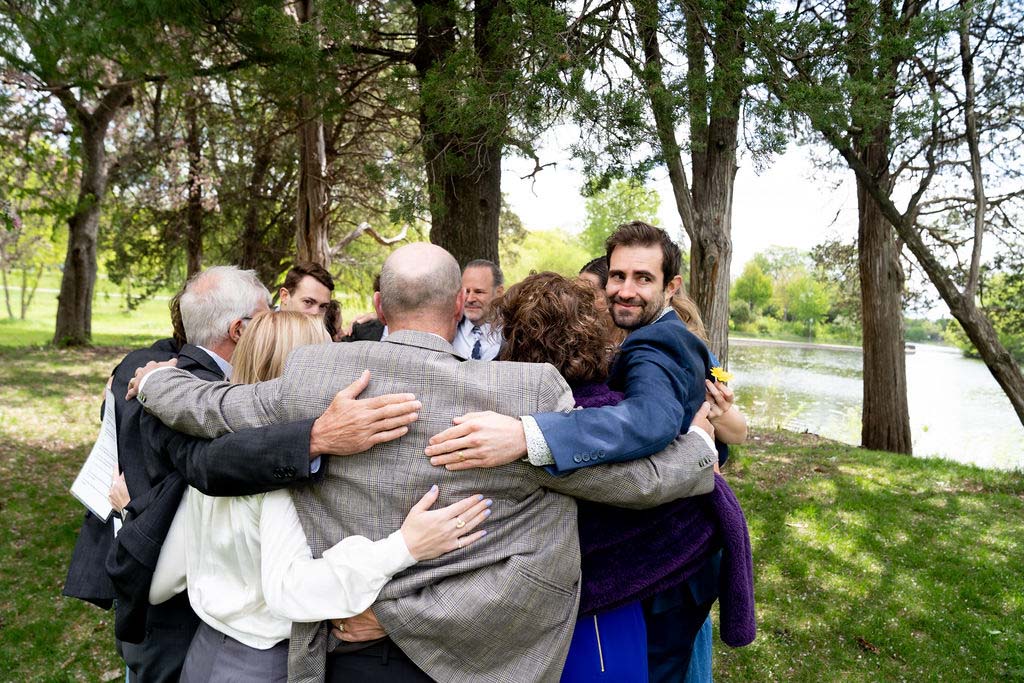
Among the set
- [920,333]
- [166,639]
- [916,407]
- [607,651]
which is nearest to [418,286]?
[607,651]

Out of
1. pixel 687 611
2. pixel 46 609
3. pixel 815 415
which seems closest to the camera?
pixel 687 611

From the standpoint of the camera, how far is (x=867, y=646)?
4.54 m

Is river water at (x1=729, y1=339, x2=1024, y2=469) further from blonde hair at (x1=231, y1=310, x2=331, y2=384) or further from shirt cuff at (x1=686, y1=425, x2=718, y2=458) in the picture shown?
blonde hair at (x1=231, y1=310, x2=331, y2=384)

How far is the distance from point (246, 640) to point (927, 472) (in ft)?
28.8

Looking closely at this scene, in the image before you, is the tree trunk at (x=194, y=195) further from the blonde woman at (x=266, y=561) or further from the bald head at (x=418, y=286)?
the bald head at (x=418, y=286)

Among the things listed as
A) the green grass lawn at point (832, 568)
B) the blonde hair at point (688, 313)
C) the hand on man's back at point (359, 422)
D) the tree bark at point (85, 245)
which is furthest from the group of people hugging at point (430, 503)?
the tree bark at point (85, 245)

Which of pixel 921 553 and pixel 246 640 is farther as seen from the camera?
pixel 921 553

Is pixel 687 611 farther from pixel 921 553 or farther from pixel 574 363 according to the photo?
pixel 921 553

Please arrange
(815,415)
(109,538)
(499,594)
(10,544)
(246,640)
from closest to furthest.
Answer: (499,594) → (246,640) → (109,538) → (10,544) → (815,415)

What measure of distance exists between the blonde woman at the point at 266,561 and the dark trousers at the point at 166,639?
9 centimetres

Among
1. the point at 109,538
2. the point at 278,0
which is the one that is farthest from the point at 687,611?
the point at 278,0

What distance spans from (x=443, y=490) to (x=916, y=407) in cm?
2406

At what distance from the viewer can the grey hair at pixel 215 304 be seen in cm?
261

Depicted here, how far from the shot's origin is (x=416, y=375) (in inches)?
71.8
